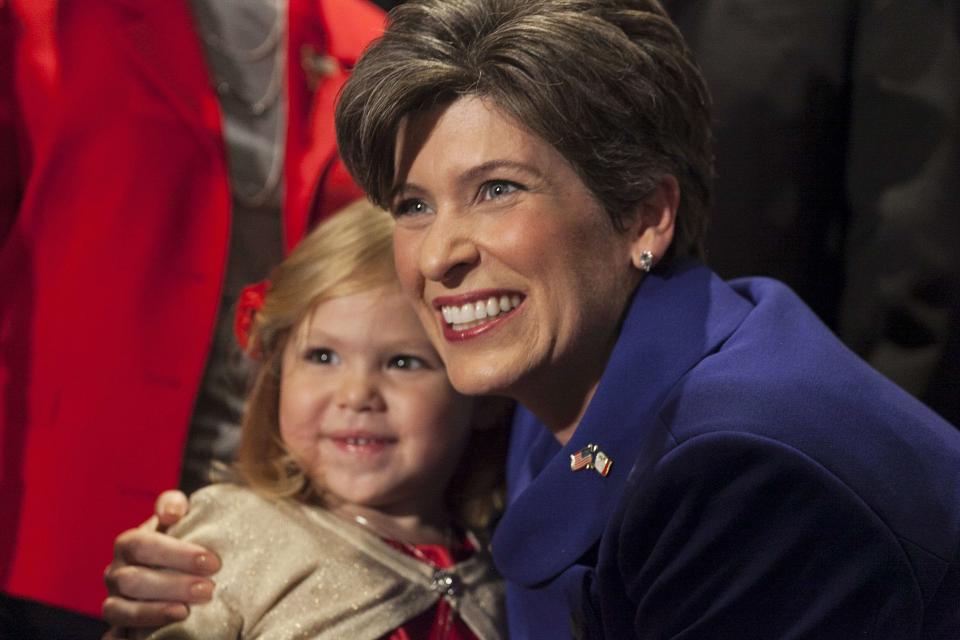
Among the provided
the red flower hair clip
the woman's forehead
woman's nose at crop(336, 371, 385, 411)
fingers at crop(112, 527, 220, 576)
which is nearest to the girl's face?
woman's nose at crop(336, 371, 385, 411)

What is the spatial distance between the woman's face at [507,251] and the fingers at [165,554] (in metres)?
0.45

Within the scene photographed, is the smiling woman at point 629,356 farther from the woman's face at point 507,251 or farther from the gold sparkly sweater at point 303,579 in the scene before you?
the gold sparkly sweater at point 303,579

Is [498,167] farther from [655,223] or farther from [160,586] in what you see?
[160,586]

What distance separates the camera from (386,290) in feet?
5.53

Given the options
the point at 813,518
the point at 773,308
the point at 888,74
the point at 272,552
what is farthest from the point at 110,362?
the point at 888,74

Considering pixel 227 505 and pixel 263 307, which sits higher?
pixel 263 307

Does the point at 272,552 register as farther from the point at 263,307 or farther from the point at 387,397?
the point at 263,307

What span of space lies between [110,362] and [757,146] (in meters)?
1.10

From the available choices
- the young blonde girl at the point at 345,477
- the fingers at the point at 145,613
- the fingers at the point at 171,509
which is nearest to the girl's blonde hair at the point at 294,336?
the young blonde girl at the point at 345,477

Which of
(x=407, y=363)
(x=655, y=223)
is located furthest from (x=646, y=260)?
(x=407, y=363)

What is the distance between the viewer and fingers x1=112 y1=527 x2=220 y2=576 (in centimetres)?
155

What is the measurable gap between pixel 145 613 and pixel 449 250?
2.08 ft

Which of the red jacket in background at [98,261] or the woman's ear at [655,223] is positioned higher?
the woman's ear at [655,223]

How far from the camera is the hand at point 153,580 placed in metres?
1.52
